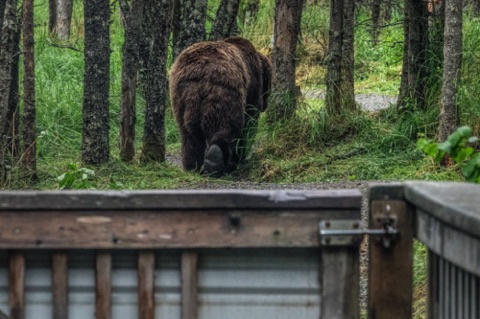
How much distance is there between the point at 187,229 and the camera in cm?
357

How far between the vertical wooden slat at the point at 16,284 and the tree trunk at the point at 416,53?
9.42 meters

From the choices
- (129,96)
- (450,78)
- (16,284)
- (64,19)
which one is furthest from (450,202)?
(64,19)

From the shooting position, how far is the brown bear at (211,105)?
39.1ft

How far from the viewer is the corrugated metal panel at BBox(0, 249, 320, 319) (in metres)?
3.62

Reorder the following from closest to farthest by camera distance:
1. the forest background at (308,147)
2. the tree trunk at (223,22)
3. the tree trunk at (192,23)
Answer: the forest background at (308,147), the tree trunk at (192,23), the tree trunk at (223,22)

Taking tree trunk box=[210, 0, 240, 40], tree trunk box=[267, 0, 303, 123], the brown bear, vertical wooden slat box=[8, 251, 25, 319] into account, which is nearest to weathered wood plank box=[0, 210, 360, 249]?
vertical wooden slat box=[8, 251, 25, 319]

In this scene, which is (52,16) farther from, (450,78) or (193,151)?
(450,78)

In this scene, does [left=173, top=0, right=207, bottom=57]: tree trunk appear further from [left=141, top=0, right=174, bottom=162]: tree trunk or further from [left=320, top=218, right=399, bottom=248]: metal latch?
[left=320, top=218, right=399, bottom=248]: metal latch

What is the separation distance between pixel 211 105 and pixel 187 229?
8505 mm

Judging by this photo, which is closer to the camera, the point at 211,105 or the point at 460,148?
the point at 460,148

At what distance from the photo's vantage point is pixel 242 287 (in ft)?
11.9

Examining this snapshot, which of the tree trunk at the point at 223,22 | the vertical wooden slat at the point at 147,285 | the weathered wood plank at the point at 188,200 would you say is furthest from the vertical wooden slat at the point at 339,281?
the tree trunk at the point at 223,22

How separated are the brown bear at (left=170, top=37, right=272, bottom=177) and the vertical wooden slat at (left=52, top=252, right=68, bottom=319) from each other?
8.27 metres

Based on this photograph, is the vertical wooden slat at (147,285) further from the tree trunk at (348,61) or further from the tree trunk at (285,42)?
the tree trunk at (285,42)
